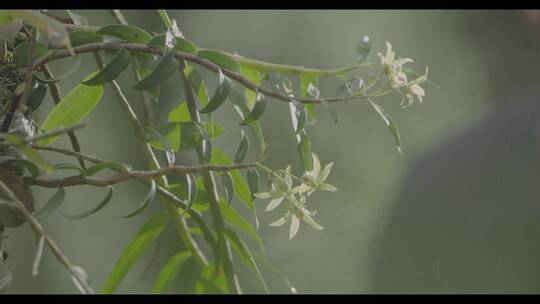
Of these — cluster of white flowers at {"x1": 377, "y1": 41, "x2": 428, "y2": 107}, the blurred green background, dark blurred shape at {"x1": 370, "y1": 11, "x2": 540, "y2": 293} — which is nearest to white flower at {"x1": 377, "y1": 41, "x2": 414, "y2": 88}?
cluster of white flowers at {"x1": 377, "y1": 41, "x2": 428, "y2": 107}

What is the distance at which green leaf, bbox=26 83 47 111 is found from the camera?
0.41 m

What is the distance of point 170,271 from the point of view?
457 mm

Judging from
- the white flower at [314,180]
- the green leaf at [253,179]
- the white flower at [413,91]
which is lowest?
the white flower at [314,180]

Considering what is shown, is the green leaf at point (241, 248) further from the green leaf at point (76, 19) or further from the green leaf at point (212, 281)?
the green leaf at point (76, 19)

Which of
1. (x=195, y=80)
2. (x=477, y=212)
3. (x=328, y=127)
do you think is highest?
(x=195, y=80)

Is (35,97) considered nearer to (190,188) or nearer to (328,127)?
(190,188)

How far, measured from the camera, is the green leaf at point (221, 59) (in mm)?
402

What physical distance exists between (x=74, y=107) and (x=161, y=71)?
85 millimetres

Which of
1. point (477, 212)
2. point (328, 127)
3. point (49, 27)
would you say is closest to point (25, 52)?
point (49, 27)

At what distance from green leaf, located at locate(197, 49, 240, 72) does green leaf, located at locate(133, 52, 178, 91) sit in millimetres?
20

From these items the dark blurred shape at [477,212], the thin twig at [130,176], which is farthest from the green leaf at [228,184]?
the dark blurred shape at [477,212]

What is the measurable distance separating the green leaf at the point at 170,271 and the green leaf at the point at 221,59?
116mm

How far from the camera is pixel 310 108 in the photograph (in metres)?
0.45

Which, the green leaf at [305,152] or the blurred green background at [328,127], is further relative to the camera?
the blurred green background at [328,127]
